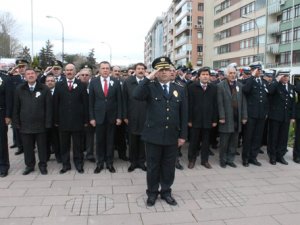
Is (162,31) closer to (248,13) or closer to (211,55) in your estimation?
(211,55)

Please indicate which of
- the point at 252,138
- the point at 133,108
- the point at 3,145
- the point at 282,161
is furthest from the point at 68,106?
the point at 282,161

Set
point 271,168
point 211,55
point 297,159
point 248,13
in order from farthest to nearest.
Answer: point 211,55 < point 248,13 < point 297,159 < point 271,168

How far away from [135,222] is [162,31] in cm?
11809

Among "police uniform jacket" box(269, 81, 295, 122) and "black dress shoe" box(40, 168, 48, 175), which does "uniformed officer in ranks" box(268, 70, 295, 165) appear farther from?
"black dress shoe" box(40, 168, 48, 175)

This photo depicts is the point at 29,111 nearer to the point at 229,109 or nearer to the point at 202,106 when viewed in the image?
the point at 202,106

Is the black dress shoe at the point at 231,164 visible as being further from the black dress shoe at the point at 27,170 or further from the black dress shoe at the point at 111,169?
the black dress shoe at the point at 27,170

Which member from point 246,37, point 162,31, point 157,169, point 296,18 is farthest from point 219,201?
point 162,31

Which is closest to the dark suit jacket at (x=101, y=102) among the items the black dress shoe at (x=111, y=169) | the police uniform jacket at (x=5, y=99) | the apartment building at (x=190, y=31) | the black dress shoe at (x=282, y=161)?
the black dress shoe at (x=111, y=169)

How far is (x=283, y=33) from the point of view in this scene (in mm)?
46625

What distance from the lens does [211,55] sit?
72.2 m

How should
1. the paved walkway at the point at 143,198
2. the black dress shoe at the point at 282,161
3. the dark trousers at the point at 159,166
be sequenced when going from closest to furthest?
the paved walkway at the point at 143,198, the dark trousers at the point at 159,166, the black dress shoe at the point at 282,161

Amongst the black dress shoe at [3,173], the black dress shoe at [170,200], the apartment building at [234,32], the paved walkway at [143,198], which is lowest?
the paved walkway at [143,198]

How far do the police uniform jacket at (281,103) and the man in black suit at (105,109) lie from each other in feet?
11.6

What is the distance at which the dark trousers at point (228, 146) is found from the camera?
773cm
